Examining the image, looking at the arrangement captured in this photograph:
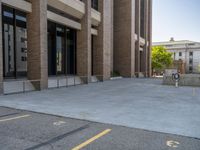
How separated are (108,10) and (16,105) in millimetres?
23142

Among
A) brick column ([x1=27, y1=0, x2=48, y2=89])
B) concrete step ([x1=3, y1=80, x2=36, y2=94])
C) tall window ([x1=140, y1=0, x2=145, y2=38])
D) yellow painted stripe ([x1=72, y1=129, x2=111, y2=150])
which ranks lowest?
yellow painted stripe ([x1=72, y1=129, x2=111, y2=150])

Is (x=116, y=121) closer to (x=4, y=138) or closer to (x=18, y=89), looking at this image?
(x=4, y=138)

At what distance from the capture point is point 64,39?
23.6 meters

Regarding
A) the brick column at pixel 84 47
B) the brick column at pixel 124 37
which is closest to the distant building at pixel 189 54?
the brick column at pixel 124 37

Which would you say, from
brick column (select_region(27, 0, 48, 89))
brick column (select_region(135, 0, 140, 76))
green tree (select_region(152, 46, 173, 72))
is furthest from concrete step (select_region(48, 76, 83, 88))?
green tree (select_region(152, 46, 173, 72))

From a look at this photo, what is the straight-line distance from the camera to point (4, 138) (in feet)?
16.3

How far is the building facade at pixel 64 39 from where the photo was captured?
1561 centimetres

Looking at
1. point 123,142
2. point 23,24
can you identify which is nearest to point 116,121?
point 123,142

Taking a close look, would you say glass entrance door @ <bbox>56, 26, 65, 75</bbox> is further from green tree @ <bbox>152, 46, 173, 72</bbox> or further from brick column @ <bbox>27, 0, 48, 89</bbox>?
green tree @ <bbox>152, 46, 173, 72</bbox>

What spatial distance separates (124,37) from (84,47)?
539 inches

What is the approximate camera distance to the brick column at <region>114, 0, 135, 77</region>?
3434 centimetres

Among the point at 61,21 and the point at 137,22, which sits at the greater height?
the point at 137,22

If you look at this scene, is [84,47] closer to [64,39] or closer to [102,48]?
[64,39]

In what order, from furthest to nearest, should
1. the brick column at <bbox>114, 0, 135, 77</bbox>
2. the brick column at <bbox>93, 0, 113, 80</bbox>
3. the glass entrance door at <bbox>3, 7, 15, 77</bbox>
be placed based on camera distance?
1. the brick column at <bbox>114, 0, 135, 77</bbox>
2. the brick column at <bbox>93, 0, 113, 80</bbox>
3. the glass entrance door at <bbox>3, 7, 15, 77</bbox>
